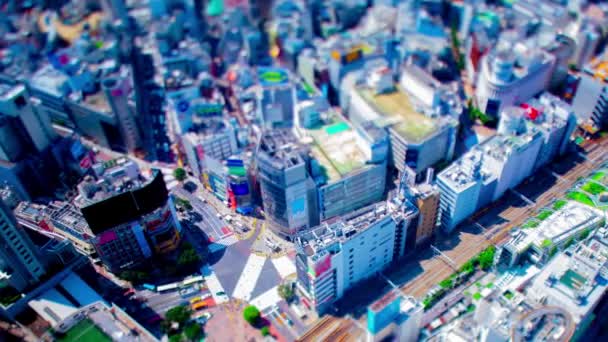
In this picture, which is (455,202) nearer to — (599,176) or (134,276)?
(599,176)

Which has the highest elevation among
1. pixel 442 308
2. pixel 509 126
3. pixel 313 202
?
pixel 509 126

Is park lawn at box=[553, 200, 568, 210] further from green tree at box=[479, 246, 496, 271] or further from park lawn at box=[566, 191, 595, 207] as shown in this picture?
green tree at box=[479, 246, 496, 271]

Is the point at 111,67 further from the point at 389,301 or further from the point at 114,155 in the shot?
the point at 389,301

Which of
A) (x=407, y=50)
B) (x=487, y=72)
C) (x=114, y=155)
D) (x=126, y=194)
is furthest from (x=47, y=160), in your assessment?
(x=487, y=72)

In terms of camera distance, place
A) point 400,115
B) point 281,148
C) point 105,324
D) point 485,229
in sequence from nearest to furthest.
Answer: point 105,324, point 281,148, point 485,229, point 400,115

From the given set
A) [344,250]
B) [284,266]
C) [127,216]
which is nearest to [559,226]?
[344,250]

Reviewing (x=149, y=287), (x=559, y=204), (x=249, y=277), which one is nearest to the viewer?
(x=149, y=287)

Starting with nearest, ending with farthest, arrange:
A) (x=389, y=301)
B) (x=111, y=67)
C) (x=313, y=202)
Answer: (x=389, y=301) < (x=313, y=202) < (x=111, y=67)

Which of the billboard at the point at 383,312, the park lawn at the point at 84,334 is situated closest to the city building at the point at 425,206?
the billboard at the point at 383,312
